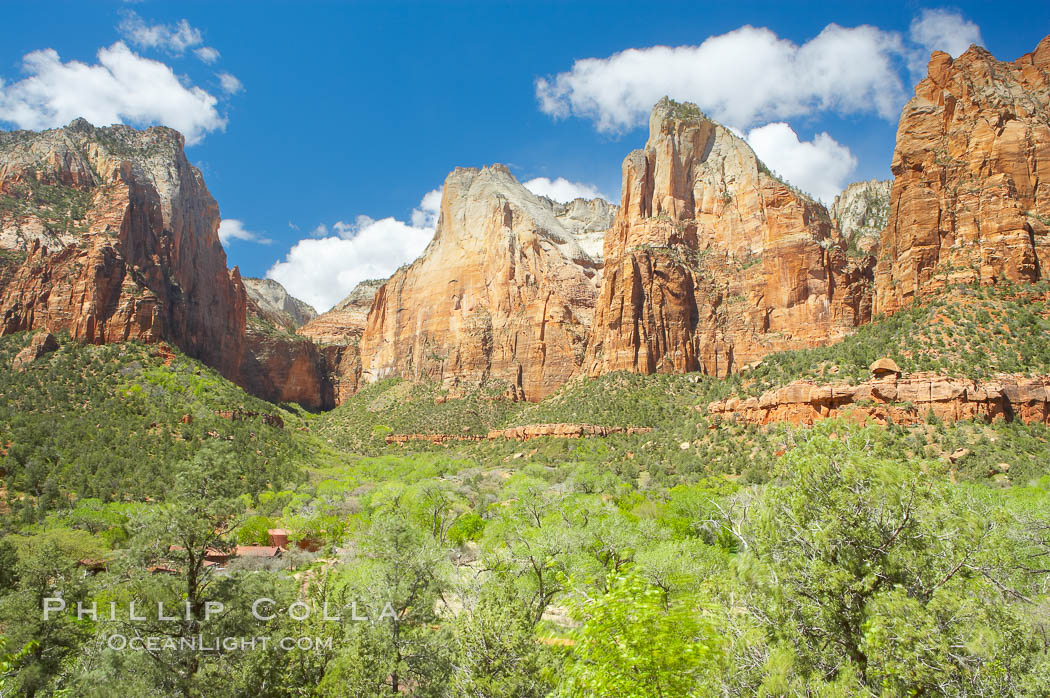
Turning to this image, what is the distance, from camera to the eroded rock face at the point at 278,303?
14375 cm

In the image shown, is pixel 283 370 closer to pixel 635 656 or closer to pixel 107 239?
pixel 107 239

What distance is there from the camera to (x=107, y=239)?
6556 cm

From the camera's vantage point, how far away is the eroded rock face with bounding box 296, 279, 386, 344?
128 meters

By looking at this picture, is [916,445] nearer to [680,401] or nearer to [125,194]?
[680,401]

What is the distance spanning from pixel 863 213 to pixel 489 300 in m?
70.7

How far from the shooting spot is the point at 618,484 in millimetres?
43406

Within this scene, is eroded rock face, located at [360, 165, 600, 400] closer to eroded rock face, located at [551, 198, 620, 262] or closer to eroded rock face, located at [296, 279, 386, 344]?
eroded rock face, located at [551, 198, 620, 262]

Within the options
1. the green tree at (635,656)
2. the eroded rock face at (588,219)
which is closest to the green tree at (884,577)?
the green tree at (635,656)

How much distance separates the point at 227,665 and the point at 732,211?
81283 mm

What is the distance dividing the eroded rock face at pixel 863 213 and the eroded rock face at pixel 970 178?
2280 cm

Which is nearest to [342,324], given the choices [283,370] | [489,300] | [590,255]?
[283,370]

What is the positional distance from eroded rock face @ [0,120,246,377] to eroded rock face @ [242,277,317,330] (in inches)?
1969

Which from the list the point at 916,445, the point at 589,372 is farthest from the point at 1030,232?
the point at 589,372

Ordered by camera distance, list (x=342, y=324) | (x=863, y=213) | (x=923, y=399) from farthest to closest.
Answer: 1. (x=342, y=324)
2. (x=863, y=213)
3. (x=923, y=399)
